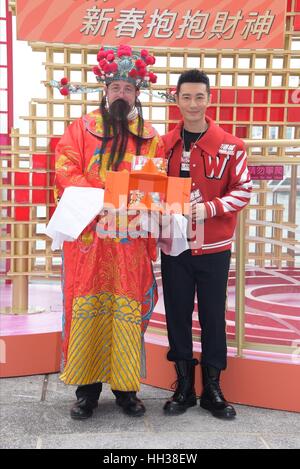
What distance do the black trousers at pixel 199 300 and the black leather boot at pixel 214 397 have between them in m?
0.04

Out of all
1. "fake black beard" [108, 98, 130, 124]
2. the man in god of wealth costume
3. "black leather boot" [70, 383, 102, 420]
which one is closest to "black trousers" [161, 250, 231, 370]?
the man in god of wealth costume

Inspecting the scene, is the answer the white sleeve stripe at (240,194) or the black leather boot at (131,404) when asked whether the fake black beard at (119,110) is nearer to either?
the white sleeve stripe at (240,194)

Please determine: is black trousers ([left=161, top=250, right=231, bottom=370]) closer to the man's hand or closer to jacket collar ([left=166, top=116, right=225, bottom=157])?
the man's hand

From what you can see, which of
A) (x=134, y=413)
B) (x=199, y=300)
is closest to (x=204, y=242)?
(x=199, y=300)

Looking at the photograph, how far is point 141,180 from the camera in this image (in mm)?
1986

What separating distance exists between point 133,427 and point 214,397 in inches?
14.2

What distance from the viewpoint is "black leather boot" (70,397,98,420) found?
2229mm

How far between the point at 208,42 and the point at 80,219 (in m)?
1.97

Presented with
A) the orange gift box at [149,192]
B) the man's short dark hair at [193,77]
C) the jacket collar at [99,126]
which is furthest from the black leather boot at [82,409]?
the man's short dark hair at [193,77]

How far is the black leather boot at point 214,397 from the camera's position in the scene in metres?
2.26

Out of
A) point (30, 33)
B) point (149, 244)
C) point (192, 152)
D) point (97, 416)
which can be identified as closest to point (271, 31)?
point (30, 33)

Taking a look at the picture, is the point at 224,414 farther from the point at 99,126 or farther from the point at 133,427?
the point at 99,126

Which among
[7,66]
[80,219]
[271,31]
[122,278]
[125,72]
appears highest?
[271,31]
